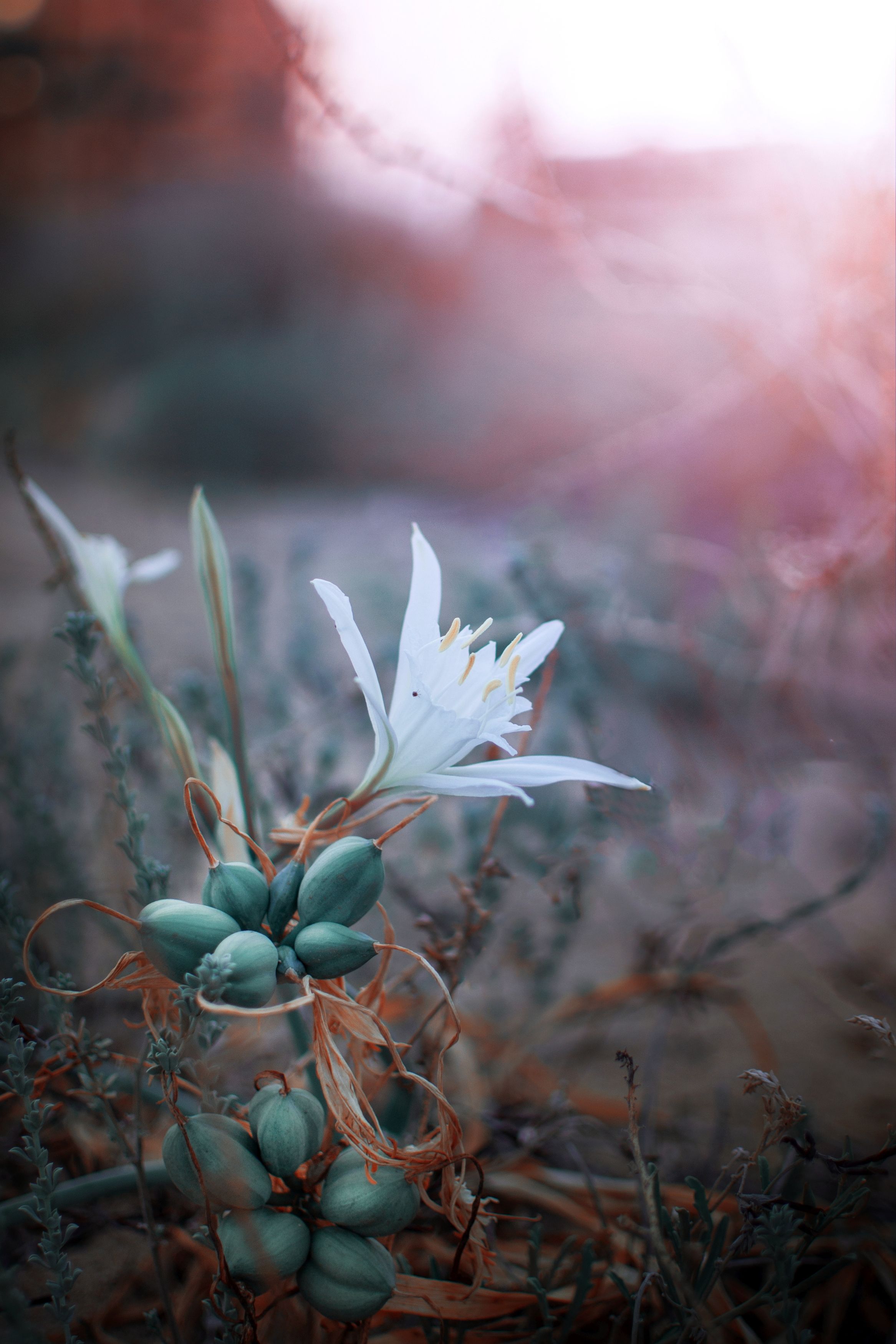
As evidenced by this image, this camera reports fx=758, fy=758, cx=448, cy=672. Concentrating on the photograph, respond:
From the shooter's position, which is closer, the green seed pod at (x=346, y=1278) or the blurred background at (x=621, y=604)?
the green seed pod at (x=346, y=1278)

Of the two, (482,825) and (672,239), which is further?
(672,239)

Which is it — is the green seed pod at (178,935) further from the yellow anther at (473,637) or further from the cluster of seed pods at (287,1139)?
the yellow anther at (473,637)

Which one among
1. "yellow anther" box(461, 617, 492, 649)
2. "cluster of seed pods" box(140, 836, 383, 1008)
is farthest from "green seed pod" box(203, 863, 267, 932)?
"yellow anther" box(461, 617, 492, 649)

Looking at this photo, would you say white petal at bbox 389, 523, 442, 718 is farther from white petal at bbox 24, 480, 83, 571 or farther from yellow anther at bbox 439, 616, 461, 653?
white petal at bbox 24, 480, 83, 571

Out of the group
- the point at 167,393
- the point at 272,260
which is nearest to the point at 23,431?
the point at 167,393

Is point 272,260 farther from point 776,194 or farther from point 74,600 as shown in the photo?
point 74,600

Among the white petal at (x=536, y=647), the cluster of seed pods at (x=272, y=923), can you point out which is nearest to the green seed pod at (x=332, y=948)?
the cluster of seed pods at (x=272, y=923)
